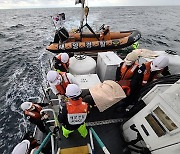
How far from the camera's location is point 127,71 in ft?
13.0

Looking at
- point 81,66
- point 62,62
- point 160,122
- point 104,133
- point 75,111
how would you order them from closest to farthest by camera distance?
point 160,122, point 75,111, point 104,133, point 62,62, point 81,66

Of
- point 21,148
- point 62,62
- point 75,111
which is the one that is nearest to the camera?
point 75,111

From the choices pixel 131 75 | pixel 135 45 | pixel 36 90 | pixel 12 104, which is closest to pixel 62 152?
pixel 131 75

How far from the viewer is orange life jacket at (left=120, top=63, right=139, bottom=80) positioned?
3886 millimetres

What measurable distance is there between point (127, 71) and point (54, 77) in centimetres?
160

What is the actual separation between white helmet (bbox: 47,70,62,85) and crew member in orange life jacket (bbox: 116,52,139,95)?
1.31 meters

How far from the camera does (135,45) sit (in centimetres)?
956

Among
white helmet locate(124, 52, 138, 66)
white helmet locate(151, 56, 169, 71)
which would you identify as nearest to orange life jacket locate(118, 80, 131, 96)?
white helmet locate(124, 52, 138, 66)

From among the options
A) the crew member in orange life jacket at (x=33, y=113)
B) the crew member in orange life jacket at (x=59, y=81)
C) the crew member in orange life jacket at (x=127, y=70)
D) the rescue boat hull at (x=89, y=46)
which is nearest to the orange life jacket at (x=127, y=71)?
the crew member in orange life jacket at (x=127, y=70)

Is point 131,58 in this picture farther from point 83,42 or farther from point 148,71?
point 83,42

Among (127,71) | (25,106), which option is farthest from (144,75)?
(25,106)

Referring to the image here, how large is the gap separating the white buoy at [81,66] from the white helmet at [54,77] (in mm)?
1399

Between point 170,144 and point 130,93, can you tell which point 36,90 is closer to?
point 130,93

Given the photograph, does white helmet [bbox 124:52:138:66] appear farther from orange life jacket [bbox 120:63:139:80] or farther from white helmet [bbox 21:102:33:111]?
white helmet [bbox 21:102:33:111]
